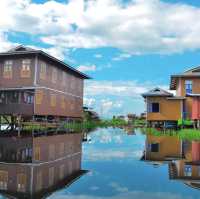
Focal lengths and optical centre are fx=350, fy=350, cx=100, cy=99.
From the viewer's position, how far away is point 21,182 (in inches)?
293

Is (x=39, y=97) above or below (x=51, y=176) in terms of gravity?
above

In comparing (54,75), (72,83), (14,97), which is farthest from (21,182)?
(72,83)

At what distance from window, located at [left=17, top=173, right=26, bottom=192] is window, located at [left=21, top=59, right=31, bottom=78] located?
1935 cm

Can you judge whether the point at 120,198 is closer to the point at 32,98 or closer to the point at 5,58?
the point at 32,98

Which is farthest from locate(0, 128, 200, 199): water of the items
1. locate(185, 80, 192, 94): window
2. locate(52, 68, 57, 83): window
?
locate(185, 80, 192, 94): window

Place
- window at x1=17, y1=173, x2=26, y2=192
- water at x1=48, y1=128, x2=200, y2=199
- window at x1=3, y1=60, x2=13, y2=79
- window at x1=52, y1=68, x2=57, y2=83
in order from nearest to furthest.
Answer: water at x1=48, y1=128, x2=200, y2=199 < window at x1=17, y1=173, x2=26, y2=192 < window at x1=3, y1=60, x2=13, y2=79 < window at x1=52, y1=68, x2=57, y2=83

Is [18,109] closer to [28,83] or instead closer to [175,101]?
[28,83]

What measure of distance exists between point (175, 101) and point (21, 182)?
2846 centimetres

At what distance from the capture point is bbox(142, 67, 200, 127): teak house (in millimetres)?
33812

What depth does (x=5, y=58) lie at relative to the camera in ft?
92.9

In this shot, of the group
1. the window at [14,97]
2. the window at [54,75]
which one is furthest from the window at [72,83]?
the window at [14,97]

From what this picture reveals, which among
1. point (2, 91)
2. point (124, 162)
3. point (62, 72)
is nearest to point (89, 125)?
point (62, 72)

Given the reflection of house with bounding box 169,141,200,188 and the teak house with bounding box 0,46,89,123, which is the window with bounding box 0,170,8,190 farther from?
the teak house with bounding box 0,46,89,123

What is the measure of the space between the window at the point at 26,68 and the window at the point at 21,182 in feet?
63.5
